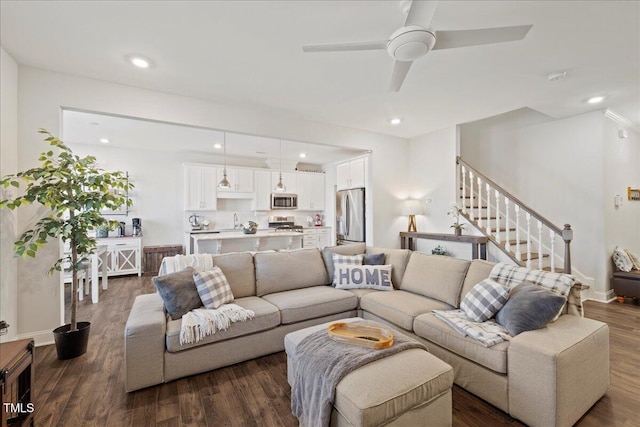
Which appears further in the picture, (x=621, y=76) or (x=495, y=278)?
(x=621, y=76)

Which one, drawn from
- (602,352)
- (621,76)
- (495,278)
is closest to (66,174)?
(495,278)

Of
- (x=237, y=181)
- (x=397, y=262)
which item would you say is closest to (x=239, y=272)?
(x=397, y=262)

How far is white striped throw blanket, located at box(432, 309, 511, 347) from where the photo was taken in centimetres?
187

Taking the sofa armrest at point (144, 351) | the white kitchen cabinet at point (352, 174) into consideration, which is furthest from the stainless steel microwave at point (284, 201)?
the sofa armrest at point (144, 351)

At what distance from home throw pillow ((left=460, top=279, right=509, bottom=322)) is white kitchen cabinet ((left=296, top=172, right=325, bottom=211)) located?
18.4 feet

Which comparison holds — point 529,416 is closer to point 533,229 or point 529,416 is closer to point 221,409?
point 221,409

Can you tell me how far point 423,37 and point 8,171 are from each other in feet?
11.7

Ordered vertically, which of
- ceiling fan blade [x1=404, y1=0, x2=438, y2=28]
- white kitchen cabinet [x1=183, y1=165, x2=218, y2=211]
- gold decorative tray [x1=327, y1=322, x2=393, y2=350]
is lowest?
gold decorative tray [x1=327, y1=322, x2=393, y2=350]

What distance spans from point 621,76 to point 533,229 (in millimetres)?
2538

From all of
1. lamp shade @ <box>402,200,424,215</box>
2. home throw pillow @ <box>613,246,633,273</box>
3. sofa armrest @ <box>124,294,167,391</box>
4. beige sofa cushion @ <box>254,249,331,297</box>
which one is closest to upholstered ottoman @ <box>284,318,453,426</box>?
sofa armrest @ <box>124,294,167,391</box>

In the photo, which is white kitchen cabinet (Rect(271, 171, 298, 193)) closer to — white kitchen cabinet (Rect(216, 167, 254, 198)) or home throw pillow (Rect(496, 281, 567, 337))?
white kitchen cabinet (Rect(216, 167, 254, 198))

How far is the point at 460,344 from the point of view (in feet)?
6.56

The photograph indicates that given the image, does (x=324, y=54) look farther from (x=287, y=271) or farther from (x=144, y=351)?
(x=144, y=351)

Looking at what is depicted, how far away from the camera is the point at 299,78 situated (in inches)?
118
